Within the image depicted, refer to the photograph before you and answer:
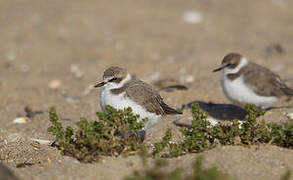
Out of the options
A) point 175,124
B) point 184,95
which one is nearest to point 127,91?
point 175,124

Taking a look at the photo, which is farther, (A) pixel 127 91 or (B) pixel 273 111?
(B) pixel 273 111

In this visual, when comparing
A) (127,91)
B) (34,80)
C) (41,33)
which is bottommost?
(127,91)

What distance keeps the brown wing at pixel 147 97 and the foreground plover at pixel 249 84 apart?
4.04 feet

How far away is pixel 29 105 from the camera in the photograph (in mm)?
7082

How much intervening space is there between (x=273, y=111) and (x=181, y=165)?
117 inches

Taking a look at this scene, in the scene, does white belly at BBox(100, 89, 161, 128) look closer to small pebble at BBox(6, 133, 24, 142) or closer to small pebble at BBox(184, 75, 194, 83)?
small pebble at BBox(6, 133, 24, 142)

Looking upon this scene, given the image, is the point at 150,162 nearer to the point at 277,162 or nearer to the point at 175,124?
the point at 277,162

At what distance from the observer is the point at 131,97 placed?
188 inches

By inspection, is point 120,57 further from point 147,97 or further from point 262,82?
point 147,97

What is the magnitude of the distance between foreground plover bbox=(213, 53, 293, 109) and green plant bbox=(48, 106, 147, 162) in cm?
237

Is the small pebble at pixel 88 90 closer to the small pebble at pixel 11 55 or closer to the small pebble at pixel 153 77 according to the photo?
the small pebble at pixel 153 77

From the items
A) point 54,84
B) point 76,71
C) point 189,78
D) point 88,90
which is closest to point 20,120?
point 88,90

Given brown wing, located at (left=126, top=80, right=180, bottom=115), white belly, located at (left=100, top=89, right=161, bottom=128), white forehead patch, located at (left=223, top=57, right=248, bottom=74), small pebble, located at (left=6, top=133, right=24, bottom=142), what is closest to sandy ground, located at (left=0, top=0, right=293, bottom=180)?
small pebble, located at (left=6, top=133, right=24, bottom=142)

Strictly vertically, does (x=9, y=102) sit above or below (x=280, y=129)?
above
